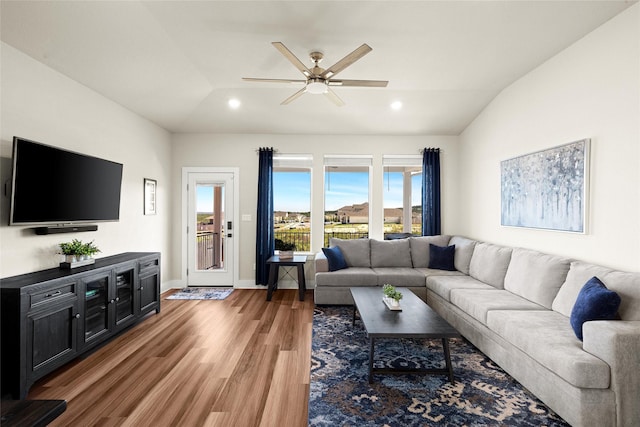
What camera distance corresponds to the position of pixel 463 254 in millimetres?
4797

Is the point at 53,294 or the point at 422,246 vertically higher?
the point at 422,246

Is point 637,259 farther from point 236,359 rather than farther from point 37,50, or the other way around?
point 37,50

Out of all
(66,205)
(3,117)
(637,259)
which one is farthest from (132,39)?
(637,259)

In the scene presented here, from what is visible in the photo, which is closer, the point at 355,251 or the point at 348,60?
the point at 348,60

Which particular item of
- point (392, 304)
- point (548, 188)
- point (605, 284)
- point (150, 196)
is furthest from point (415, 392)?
point (150, 196)

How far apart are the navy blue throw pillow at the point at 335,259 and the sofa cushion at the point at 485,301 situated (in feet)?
5.62

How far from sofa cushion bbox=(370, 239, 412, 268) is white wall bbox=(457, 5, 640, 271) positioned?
4.84 feet

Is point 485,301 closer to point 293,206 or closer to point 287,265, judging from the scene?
point 287,265

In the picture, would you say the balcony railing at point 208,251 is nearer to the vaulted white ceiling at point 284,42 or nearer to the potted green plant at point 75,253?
the vaulted white ceiling at point 284,42

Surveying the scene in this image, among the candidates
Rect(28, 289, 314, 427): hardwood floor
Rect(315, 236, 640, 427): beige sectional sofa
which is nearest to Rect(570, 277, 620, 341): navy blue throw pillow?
Rect(315, 236, 640, 427): beige sectional sofa

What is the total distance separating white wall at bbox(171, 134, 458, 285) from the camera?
5.73 meters

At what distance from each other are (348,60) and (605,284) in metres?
2.79

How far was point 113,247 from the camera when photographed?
13.5ft

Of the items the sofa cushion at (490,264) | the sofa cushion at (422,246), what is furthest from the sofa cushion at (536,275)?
the sofa cushion at (422,246)
